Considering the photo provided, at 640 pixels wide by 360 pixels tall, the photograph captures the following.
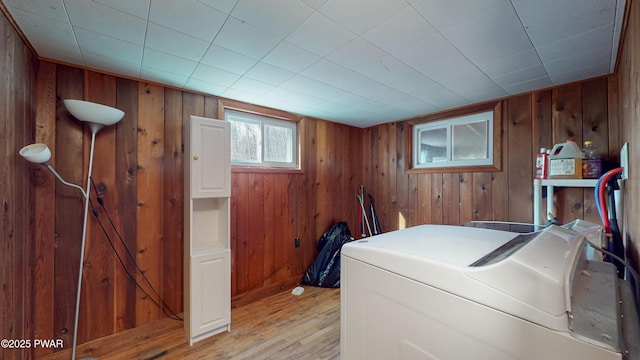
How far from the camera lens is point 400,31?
4.18 ft

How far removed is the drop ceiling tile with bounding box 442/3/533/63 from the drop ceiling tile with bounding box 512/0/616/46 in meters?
0.04

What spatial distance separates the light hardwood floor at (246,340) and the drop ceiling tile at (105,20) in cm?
200

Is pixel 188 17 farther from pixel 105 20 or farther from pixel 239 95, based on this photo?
pixel 239 95

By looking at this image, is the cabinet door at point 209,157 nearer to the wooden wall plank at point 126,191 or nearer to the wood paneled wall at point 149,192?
the wood paneled wall at point 149,192

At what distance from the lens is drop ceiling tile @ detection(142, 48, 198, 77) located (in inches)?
59.4

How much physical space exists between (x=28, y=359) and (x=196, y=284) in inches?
37.2

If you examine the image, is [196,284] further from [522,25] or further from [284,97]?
[522,25]

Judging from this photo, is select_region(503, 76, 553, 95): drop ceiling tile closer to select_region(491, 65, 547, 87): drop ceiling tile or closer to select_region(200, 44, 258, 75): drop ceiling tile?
select_region(491, 65, 547, 87): drop ceiling tile

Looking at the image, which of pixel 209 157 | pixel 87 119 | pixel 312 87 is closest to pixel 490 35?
pixel 312 87

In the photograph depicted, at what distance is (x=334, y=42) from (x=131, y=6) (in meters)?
0.97

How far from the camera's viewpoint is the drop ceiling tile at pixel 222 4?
A: 1067 mm

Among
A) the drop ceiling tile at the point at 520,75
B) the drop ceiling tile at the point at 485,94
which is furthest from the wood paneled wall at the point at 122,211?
the drop ceiling tile at the point at 520,75

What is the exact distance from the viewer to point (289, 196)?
2.77 meters

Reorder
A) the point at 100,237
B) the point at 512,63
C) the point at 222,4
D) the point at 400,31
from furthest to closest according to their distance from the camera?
the point at 100,237, the point at 512,63, the point at 400,31, the point at 222,4
